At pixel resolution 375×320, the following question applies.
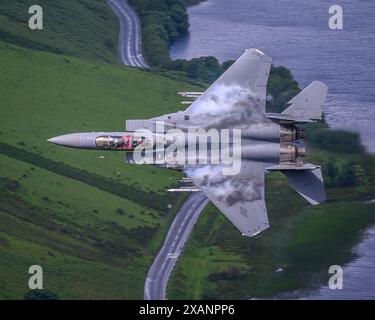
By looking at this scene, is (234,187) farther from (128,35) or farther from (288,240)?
(128,35)

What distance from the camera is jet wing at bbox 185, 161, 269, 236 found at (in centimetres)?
11806

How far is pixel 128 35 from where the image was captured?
598 feet

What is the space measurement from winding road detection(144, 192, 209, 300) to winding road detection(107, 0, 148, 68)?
4071cm

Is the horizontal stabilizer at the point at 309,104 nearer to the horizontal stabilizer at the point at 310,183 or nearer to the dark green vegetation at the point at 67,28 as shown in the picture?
the horizontal stabilizer at the point at 310,183

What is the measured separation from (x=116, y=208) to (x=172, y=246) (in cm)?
856

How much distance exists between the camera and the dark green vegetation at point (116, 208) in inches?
4953

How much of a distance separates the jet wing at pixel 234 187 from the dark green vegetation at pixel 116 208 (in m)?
10.8

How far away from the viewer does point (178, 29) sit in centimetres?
18075

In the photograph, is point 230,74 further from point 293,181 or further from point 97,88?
point 97,88

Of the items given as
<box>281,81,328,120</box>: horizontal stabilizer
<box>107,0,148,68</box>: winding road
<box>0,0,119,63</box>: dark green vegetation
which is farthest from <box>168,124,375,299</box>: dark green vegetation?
<box>0,0,119,63</box>: dark green vegetation

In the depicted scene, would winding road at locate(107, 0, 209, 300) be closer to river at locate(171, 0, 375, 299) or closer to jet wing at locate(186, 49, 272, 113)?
jet wing at locate(186, 49, 272, 113)

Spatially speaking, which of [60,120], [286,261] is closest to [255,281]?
[286,261]

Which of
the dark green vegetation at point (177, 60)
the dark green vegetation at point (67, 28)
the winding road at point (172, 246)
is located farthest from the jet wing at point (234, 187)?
the dark green vegetation at point (67, 28)

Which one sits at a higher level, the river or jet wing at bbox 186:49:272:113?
the river
